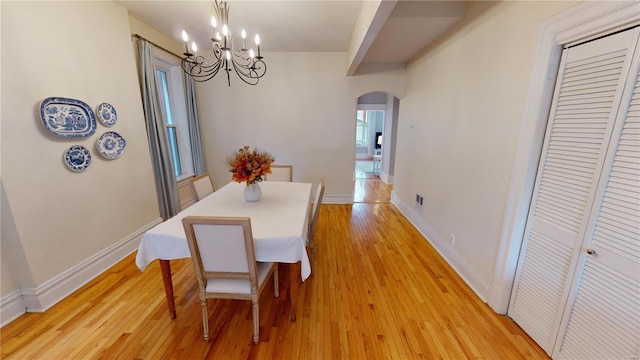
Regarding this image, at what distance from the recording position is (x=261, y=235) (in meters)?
1.56

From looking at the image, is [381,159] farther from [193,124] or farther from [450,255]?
[193,124]

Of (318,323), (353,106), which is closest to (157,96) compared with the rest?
(353,106)

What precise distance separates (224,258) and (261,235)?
0.26 meters

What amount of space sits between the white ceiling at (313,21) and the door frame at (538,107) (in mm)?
1098

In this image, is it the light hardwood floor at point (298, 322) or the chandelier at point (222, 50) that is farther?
the chandelier at point (222, 50)

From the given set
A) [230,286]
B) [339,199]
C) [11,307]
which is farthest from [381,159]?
[11,307]

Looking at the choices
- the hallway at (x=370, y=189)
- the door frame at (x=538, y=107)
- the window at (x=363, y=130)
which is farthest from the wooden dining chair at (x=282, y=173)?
the window at (x=363, y=130)

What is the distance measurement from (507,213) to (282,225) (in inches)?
67.0

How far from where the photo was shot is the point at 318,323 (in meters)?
1.80

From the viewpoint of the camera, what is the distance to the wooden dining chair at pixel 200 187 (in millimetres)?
2459

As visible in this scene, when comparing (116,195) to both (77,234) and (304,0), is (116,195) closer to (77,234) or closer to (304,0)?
(77,234)

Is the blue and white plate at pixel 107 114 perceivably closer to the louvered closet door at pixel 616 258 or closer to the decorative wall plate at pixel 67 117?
the decorative wall plate at pixel 67 117

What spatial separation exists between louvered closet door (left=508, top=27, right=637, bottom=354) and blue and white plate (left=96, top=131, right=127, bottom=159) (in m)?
3.73

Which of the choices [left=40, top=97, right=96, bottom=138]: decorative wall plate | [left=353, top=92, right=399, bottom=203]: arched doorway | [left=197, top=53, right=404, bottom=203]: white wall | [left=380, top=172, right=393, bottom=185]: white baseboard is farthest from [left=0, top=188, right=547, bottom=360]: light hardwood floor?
[left=380, top=172, right=393, bottom=185]: white baseboard
